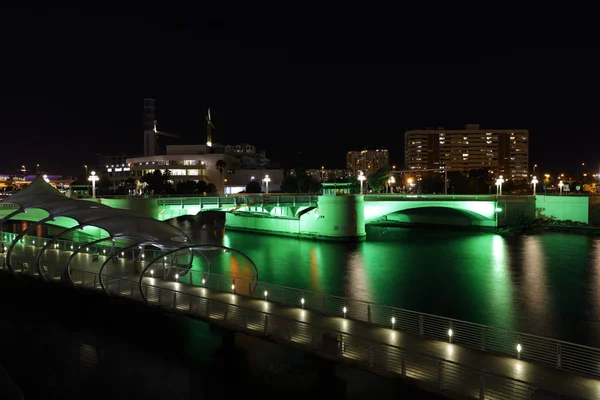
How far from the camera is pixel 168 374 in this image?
14250 millimetres

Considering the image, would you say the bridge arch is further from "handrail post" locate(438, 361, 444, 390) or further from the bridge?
"handrail post" locate(438, 361, 444, 390)

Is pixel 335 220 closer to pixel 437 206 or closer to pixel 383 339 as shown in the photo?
pixel 437 206

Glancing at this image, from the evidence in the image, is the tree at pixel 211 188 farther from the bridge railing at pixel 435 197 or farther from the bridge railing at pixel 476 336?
the bridge railing at pixel 476 336

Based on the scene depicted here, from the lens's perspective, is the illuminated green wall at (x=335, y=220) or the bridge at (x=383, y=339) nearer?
the bridge at (x=383, y=339)

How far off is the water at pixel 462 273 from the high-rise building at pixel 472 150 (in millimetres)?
108103

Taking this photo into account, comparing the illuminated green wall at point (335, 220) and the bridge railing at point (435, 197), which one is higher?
the bridge railing at point (435, 197)

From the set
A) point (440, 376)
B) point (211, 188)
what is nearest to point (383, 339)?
point (440, 376)

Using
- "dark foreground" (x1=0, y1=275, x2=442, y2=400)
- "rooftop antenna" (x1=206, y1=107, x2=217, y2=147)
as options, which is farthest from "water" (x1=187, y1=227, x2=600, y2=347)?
"rooftop antenna" (x1=206, y1=107, x2=217, y2=147)

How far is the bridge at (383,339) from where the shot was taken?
10102mm

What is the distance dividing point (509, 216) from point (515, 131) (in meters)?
114

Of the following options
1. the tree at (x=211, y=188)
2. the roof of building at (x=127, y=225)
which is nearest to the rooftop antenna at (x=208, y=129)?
the tree at (x=211, y=188)

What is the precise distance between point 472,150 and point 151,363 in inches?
5951

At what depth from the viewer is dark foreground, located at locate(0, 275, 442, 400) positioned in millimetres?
12977

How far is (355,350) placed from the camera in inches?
471
